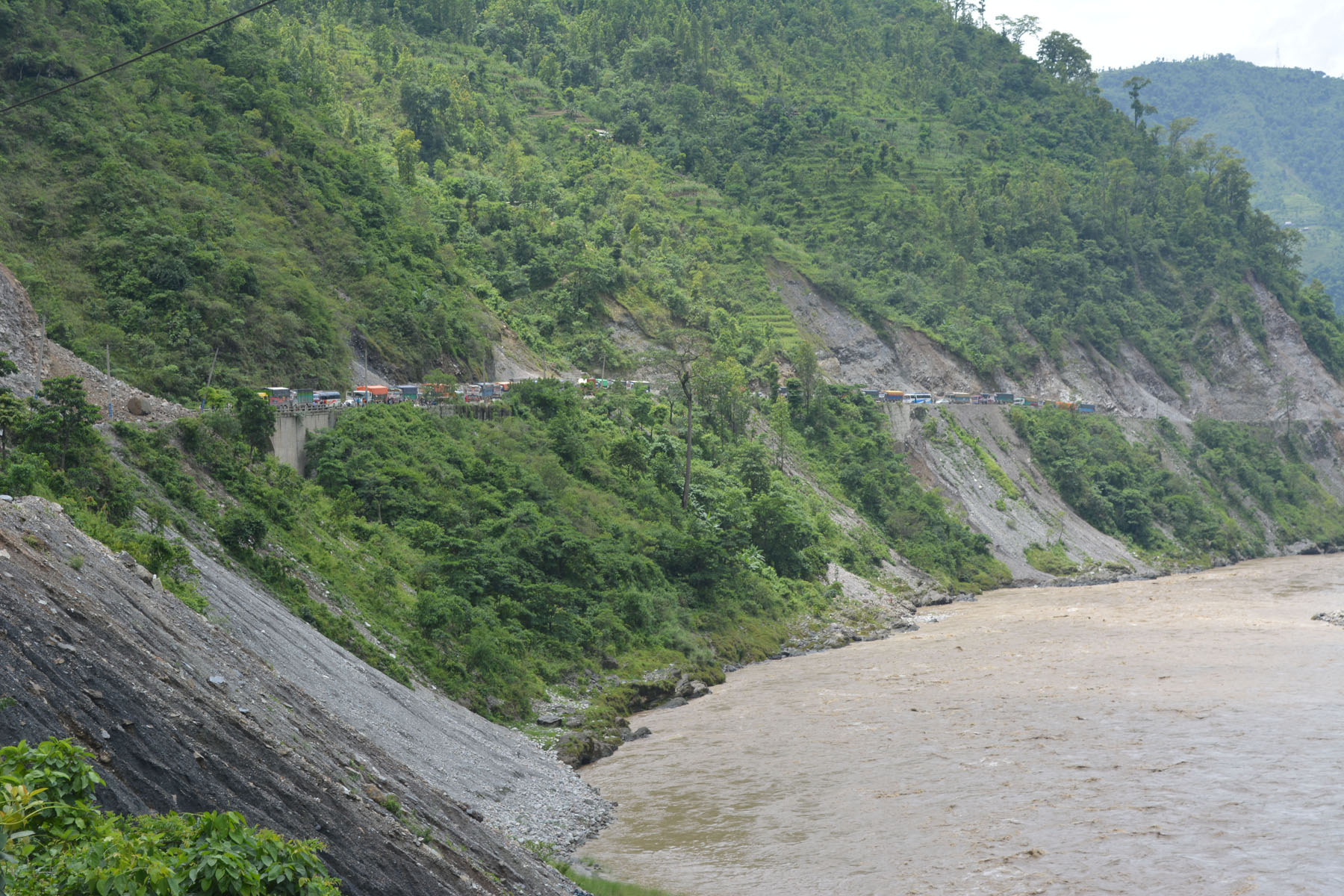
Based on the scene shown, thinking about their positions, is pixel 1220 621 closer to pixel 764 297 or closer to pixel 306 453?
pixel 306 453

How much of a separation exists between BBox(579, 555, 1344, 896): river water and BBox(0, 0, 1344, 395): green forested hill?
24.5 metres

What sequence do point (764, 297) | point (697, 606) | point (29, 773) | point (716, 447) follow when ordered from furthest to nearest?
point (764, 297)
point (716, 447)
point (697, 606)
point (29, 773)

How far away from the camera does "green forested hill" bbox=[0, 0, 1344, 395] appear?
47.0m

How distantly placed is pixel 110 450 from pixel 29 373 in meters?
8.36

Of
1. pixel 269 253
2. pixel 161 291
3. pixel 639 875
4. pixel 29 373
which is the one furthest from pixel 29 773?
pixel 269 253

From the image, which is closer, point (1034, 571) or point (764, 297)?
point (1034, 571)

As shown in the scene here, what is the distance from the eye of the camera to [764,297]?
309 ft

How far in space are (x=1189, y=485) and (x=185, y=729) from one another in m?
88.2

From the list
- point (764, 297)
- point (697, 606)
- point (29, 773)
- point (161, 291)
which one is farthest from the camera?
point (764, 297)

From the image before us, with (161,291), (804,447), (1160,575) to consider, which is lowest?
(1160,575)

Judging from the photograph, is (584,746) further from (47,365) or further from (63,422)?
(47,365)

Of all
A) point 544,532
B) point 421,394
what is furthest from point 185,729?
point 421,394

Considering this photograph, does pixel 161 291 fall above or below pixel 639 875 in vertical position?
above

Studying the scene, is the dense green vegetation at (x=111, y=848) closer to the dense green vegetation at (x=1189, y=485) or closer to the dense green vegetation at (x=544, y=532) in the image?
the dense green vegetation at (x=544, y=532)
